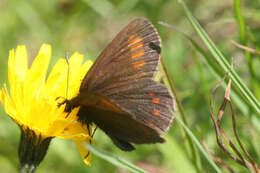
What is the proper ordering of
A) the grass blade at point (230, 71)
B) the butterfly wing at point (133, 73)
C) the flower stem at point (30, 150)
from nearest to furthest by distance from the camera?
the grass blade at point (230, 71) → the flower stem at point (30, 150) → the butterfly wing at point (133, 73)

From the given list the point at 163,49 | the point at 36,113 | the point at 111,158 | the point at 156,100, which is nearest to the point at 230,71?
the point at 156,100

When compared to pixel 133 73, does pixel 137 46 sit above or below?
above

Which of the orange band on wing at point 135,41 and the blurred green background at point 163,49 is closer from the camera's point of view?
the orange band on wing at point 135,41

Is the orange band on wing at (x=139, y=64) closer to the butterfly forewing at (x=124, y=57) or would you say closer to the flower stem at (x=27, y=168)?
the butterfly forewing at (x=124, y=57)

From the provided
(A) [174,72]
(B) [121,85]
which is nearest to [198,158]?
(B) [121,85]

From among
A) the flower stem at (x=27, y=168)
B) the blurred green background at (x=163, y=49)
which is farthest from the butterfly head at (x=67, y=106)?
the blurred green background at (x=163, y=49)

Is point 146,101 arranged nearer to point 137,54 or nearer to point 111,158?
point 137,54

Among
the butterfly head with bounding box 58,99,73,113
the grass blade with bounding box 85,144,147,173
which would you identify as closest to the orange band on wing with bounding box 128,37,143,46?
the butterfly head with bounding box 58,99,73,113

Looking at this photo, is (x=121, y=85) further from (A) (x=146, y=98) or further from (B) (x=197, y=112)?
(B) (x=197, y=112)
